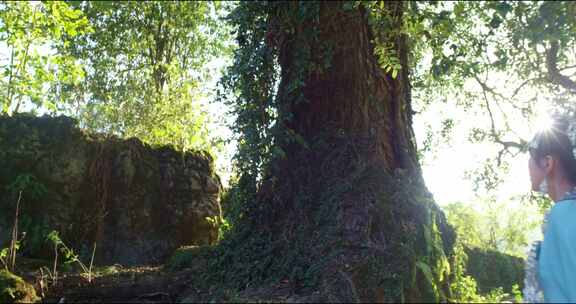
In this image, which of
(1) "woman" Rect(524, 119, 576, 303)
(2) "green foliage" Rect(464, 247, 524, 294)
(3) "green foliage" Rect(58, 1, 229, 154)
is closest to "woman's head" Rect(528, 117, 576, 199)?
(1) "woman" Rect(524, 119, 576, 303)

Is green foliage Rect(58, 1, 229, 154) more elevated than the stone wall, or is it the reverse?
green foliage Rect(58, 1, 229, 154)

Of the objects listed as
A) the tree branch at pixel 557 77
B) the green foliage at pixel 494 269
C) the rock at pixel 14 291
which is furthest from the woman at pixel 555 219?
the green foliage at pixel 494 269

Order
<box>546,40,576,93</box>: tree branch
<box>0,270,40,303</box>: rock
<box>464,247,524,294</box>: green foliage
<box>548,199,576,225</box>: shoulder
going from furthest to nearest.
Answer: <box>464,247,524,294</box>: green foliage → <box>546,40,576,93</box>: tree branch → <box>0,270,40,303</box>: rock → <box>548,199,576,225</box>: shoulder

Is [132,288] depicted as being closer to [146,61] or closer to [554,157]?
[554,157]

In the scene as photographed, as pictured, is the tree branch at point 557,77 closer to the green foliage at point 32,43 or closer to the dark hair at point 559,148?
the dark hair at point 559,148

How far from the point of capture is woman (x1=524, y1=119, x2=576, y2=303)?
11.0 ft

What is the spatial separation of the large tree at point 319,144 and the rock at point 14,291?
209 cm

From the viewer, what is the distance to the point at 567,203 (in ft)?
11.6

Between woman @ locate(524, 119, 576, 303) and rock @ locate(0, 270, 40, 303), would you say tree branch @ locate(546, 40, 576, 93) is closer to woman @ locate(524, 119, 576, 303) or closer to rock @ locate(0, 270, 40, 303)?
woman @ locate(524, 119, 576, 303)

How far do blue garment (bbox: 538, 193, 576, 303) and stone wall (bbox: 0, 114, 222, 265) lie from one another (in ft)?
22.4

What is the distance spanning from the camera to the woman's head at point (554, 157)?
366cm

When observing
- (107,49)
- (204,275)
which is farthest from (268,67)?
(107,49)

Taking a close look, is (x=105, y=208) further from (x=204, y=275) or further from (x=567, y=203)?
(x=567, y=203)

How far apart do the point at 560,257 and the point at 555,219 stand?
28 centimetres
